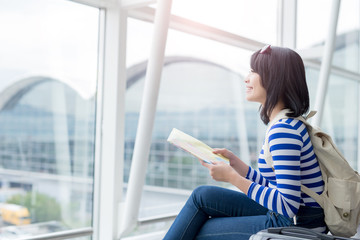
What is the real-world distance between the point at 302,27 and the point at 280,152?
3.20 m

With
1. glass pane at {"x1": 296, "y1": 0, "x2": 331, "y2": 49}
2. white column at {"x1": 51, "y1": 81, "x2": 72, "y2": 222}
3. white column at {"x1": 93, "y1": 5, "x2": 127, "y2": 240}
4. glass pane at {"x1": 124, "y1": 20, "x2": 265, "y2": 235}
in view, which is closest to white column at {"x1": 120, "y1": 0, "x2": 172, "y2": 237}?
white column at {"x1": 93, "y1": 5, "x2": 127, "y2": 240}

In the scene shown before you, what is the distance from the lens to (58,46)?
2314 mm

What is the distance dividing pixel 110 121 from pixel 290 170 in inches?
53.4

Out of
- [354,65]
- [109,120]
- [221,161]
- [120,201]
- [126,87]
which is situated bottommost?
[120,201]

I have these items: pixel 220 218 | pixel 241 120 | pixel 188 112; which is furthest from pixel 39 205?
pixel 241 120

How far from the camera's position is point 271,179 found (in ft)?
5.03

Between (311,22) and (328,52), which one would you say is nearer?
(328,52)

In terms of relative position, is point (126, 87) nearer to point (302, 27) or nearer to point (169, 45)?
point (169, 45)

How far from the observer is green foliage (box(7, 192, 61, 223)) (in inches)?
85.7

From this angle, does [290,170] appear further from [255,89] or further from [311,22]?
[311,22]

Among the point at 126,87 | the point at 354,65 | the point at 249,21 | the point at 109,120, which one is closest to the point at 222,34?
the point at 249,21

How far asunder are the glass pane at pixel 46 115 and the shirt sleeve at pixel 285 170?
132 centimetres

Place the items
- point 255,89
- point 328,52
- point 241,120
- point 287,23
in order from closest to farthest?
point 255,89 → point 328,52 → point 287,23 → point 241,120

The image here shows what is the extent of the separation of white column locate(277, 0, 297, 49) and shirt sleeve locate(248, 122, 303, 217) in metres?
2.63
